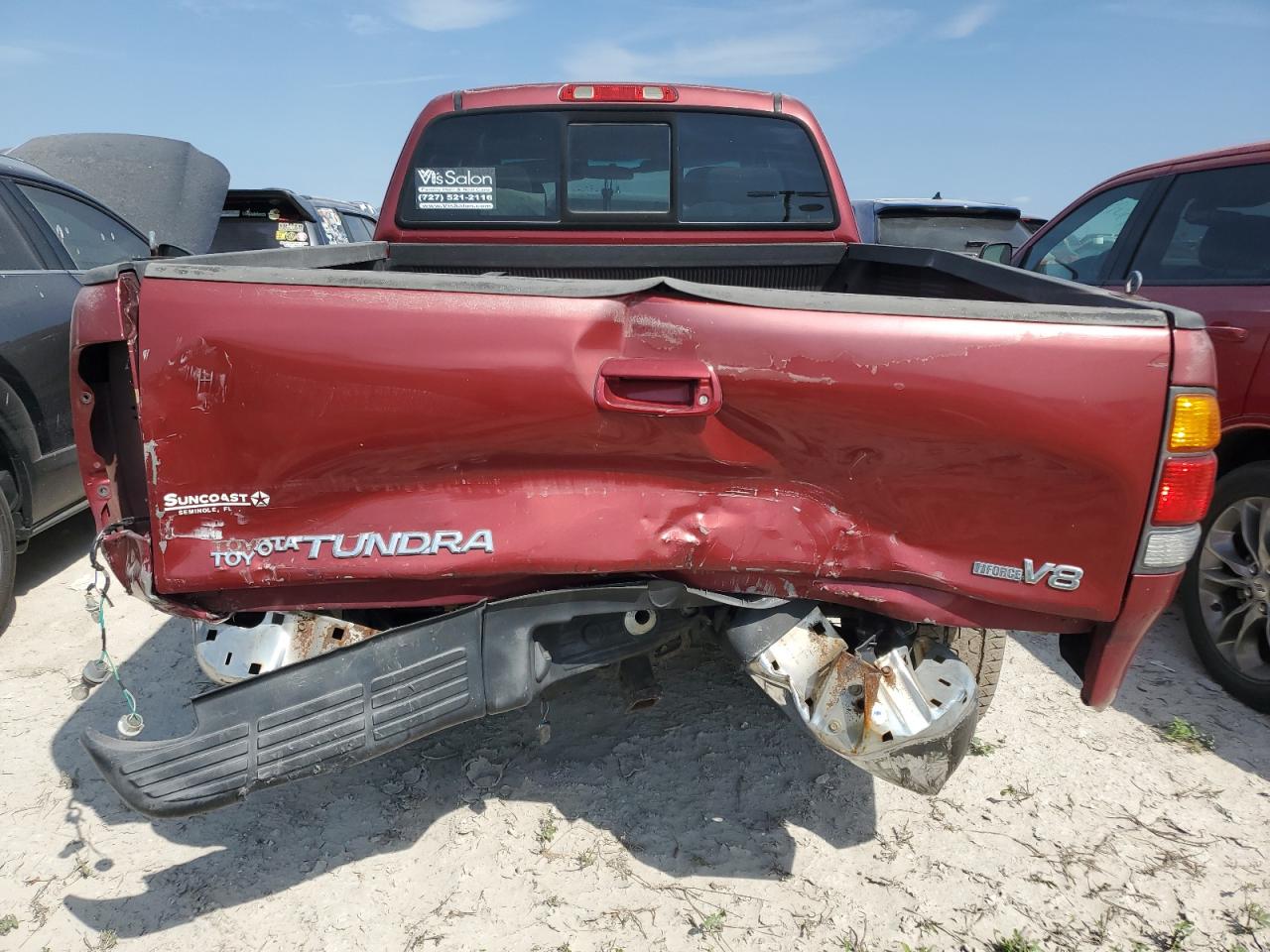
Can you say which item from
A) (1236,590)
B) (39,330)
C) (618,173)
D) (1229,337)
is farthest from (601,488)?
(39,330)

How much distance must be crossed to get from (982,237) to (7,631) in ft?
23.9

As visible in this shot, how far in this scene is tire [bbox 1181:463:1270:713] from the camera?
3289 millimetres

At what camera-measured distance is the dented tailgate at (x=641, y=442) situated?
72.9 inches

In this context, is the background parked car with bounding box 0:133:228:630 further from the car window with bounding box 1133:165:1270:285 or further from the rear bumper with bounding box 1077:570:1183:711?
the car window with bounding box 1133:165:1270:285

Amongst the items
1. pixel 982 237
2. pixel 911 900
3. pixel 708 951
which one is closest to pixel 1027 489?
pixel 911 900

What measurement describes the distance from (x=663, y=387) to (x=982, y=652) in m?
1.57

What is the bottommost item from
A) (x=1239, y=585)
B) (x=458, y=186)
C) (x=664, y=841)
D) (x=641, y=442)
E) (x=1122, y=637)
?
(x=664, y=841)

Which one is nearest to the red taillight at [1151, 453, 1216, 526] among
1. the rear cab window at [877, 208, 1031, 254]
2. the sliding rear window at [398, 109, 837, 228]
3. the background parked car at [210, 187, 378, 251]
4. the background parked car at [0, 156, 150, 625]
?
the sliding rear window at [398, 109, 837, 228]

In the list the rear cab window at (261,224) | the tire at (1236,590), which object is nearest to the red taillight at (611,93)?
the tire at (1236,590)

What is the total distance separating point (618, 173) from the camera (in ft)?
12.7

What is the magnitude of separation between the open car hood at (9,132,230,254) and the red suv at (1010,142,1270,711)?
22.2ft

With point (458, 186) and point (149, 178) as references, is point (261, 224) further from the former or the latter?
point (458, 186)

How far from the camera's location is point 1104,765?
9.73 feet

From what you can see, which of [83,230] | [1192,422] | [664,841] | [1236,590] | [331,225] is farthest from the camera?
[331,225]
